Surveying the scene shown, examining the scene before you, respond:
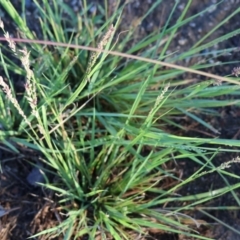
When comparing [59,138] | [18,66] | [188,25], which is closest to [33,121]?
[59,138]

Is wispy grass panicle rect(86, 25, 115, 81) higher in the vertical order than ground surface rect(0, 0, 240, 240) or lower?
higher

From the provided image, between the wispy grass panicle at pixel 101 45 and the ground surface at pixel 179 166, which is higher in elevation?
the wispy grass panicle at pixel 101 45

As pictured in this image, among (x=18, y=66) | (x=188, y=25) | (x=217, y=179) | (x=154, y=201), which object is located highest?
(x=18, y=66)

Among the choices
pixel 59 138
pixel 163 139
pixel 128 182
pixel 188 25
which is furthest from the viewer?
pixel 188 25

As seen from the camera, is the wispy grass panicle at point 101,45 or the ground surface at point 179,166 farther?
the ground surface at point 179,166

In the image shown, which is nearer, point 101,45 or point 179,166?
point 101,45

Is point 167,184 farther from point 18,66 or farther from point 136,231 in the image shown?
point 18,66

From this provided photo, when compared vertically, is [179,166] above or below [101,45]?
below

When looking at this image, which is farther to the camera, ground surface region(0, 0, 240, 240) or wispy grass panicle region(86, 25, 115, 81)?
ground surface region(0, 0, 240, 240)
